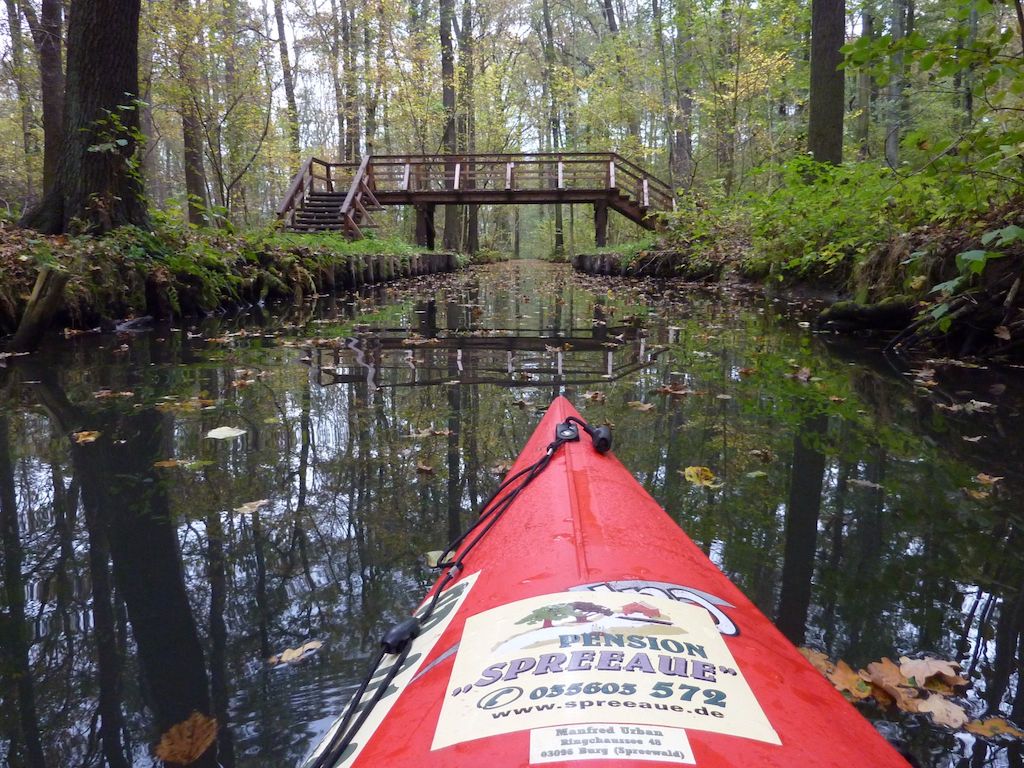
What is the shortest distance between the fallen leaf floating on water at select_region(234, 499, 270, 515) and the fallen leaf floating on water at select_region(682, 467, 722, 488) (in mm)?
1752

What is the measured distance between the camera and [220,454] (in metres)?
3.10

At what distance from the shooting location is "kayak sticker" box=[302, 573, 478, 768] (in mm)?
917

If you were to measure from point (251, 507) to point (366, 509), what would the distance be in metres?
0.45

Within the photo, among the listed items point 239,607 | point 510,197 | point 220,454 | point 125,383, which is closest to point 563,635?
point 239,607

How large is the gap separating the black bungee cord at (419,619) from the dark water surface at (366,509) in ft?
1.15

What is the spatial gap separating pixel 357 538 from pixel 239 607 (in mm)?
489

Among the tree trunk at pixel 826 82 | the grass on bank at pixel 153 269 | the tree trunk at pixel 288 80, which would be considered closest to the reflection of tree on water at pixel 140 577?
the grass on bank at pixel 153 269

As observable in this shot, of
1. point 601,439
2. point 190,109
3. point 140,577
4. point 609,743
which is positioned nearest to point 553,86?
point 190,109

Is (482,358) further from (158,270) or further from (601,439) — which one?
(158,270)

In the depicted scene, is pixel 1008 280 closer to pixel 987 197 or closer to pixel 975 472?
pixel 987 197

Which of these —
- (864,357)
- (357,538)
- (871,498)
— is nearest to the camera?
(357,538)

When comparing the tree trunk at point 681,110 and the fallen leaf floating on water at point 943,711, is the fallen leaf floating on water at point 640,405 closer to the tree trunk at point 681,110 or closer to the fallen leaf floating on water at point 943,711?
the fallen leaf floating on water at point 943,711

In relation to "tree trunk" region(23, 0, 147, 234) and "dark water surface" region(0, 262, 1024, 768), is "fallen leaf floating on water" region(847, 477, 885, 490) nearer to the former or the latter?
"dark water surface" region(0, 262, 1024, 768)

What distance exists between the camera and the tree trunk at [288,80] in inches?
818
